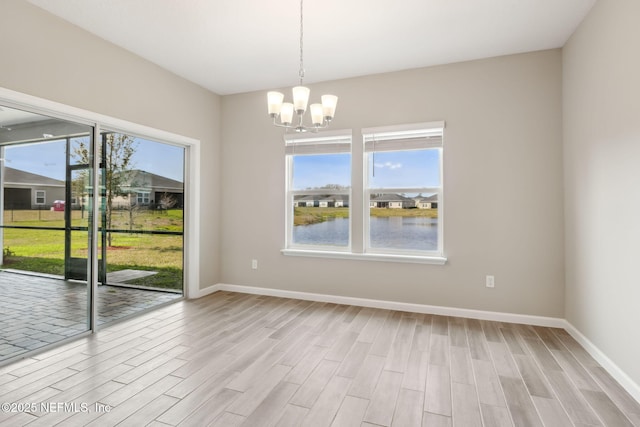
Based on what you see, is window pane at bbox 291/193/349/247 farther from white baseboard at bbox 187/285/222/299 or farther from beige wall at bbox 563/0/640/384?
beige wall at bbox 563/0/640/384

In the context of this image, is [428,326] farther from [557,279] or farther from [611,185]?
[611,185]

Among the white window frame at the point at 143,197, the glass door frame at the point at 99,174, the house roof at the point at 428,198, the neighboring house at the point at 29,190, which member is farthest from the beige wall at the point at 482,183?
the neighboring house at the point at 29,190

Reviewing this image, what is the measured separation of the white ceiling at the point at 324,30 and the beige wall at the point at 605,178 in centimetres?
42

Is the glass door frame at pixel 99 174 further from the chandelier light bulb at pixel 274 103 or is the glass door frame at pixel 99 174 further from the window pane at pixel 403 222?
the window pane at pixel 403 222

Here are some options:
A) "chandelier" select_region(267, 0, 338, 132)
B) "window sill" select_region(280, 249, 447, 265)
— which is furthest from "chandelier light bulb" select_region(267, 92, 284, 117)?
"window sill" select_region(280, 249, 447, 265)

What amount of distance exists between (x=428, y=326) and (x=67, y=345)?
3.39 metres

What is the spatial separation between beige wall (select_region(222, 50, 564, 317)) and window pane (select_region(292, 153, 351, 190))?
0.20 metres

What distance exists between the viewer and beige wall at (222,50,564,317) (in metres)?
3.38

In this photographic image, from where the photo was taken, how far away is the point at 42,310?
2854mm

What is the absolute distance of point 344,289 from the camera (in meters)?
4.20

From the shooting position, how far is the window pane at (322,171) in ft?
14.0

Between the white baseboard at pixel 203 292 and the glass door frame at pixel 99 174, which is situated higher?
the glass door frame at pixel 99 174

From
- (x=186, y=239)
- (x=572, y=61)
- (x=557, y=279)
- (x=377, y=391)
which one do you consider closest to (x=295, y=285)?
(x=186, y=239)

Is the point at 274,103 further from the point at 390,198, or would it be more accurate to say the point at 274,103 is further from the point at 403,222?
the point at 403,222
